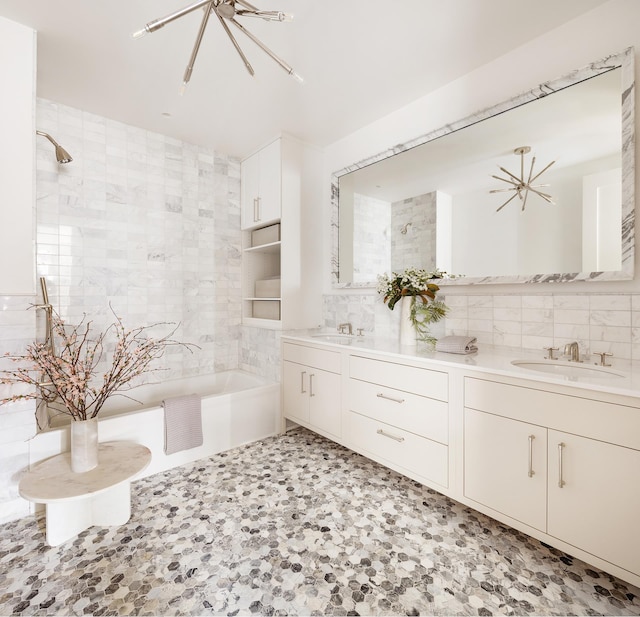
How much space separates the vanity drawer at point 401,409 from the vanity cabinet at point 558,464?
152mm

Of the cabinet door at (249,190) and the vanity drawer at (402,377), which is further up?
the cabinet door at (249,190)

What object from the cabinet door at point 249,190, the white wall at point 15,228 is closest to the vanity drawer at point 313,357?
the cabinet door at point 249,190

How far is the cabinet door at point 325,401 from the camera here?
2.41 meters

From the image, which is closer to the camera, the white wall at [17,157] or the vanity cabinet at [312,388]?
the white wall at [17,157]

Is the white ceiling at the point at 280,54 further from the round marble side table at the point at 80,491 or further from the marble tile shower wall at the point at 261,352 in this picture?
the round marble side table at the point at 80,491

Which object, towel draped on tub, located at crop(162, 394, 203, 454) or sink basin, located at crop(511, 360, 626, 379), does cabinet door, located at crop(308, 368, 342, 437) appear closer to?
towel draped on tub, located at crop(162, 394, 203, 454)

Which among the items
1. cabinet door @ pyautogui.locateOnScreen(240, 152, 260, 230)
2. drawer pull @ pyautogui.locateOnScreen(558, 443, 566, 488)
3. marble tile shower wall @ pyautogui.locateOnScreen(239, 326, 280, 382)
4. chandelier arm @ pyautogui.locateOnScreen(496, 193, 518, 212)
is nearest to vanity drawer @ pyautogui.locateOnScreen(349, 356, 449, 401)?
drawer pull @ pyautogui.locateOnScreen(558, 443, 566, 488)

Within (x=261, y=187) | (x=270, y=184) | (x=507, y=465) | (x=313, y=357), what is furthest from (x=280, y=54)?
(x=507, y=465)

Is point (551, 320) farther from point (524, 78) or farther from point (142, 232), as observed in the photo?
point (142, 232)

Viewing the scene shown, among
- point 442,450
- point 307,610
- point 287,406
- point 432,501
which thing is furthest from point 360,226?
point 307,610

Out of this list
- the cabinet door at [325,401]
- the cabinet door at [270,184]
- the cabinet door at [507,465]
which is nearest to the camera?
the cabinet door at [507,465]

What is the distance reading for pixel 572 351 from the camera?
5.64 ft

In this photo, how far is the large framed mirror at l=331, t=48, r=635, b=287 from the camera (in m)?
1.63

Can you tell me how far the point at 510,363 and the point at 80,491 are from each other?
2.10 m
